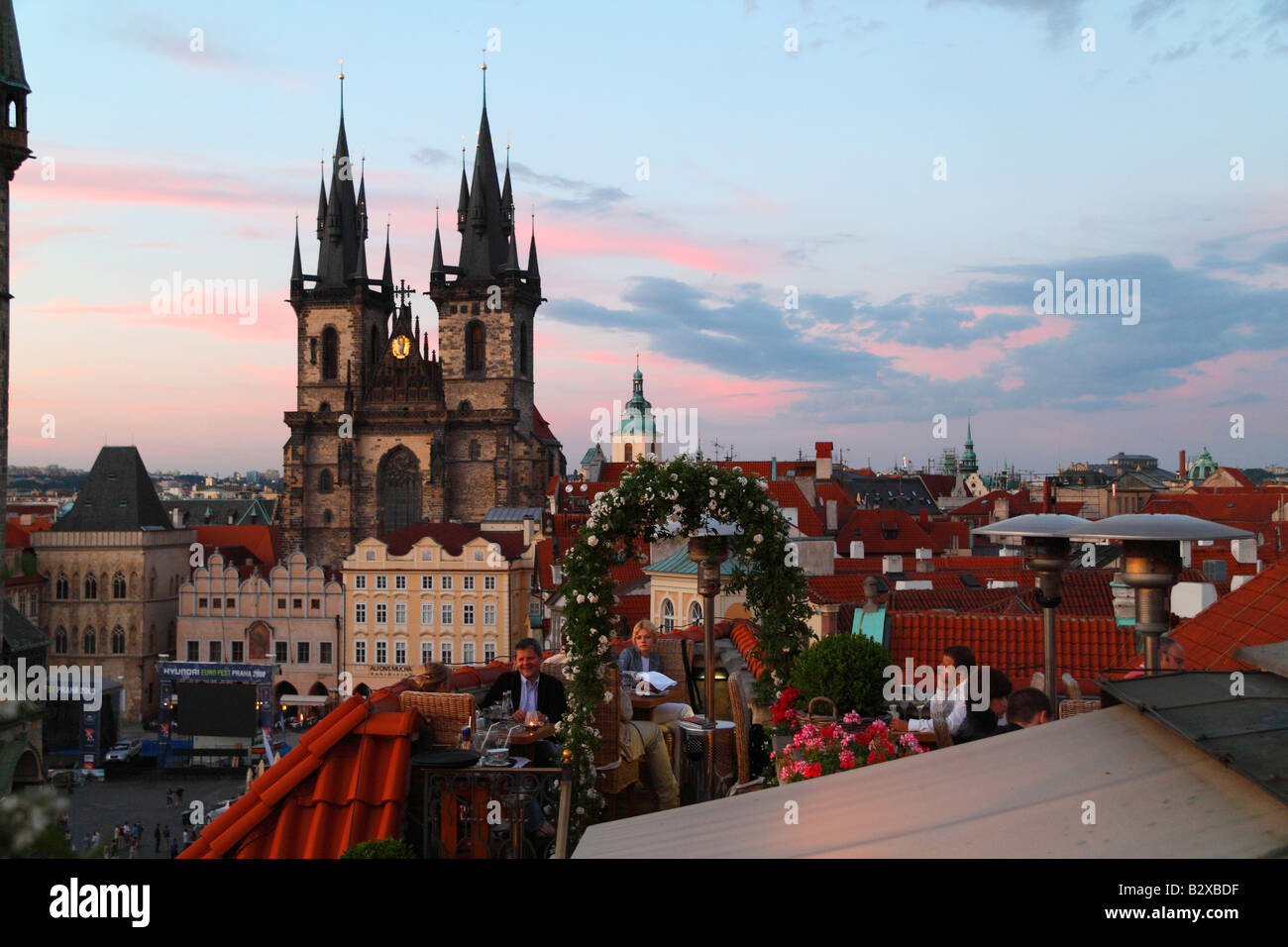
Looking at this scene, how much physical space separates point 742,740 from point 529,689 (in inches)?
57.4

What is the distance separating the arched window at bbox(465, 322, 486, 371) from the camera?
68.9m

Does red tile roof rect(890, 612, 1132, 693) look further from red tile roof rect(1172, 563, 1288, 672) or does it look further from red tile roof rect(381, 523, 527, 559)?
red tile roof rect(381, 523, 527, 559)

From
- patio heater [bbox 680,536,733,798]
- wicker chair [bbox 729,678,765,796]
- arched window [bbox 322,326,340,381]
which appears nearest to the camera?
wicker chair [bbox 729,678,765,796]

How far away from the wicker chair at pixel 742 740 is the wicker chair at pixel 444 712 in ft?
5.25

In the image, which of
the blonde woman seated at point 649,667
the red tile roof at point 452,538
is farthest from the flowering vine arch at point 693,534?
the red tile roof at point 452,538

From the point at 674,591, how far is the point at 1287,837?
19801mm

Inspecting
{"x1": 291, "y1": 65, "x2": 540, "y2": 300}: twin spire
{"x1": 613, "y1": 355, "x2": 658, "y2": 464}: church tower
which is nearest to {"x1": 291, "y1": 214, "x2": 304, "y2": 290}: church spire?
{"x1": 291, "y1": 65, "x2": 540, "y2": 300}: twin spire

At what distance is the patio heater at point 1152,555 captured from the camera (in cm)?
639

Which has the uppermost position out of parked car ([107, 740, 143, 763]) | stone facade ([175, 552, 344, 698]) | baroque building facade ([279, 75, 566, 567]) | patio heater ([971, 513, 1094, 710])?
baroque building facade ([279, 75, 566, 567])

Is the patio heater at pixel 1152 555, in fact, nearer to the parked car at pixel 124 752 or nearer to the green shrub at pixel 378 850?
the green shrub at pixel 378 850

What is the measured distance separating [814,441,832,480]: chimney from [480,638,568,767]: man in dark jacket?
215 feet

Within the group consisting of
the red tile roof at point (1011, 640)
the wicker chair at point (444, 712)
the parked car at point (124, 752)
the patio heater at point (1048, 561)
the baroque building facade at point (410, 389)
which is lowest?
the parked car at point (124, 752)
